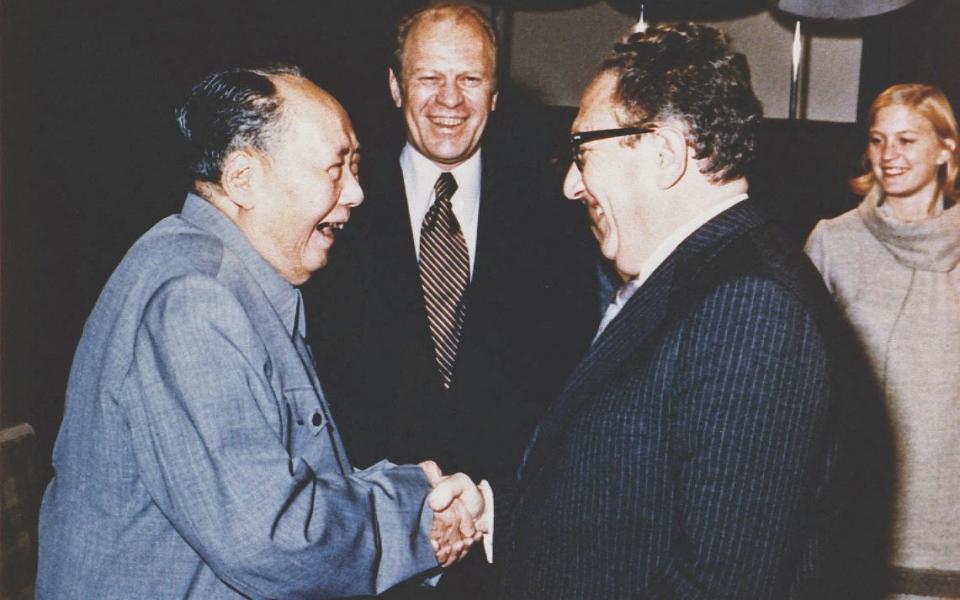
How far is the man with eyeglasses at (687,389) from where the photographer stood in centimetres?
107

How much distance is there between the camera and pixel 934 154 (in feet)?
10.0

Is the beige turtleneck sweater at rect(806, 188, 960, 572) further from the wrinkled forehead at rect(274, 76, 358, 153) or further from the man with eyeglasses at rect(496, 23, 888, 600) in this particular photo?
the wrinkled forehead at rect(274, 76, 358, 153)

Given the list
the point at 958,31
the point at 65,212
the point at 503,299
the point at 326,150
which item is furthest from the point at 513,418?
the point at 958,31

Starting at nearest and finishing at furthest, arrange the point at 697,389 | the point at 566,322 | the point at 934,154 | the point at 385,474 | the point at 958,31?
the point at 697,389 < the point at 385,474 < the point at 566,322 < the point at 934,154 < the point at 958,31

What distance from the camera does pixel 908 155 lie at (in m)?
3.04

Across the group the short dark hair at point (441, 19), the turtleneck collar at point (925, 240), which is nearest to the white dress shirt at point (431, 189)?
the short dark hair at point (441, 19)

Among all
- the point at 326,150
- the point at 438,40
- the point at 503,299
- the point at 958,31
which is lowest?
the point at 503,299

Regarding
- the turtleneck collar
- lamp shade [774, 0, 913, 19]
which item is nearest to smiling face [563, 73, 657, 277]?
the turtleneck collar

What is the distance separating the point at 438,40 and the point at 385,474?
1413 mm

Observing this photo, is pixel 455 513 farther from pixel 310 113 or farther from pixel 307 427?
pixel 310 113

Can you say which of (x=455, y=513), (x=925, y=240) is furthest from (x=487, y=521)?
(x=925, y=240)

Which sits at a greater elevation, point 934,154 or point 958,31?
point 958,31

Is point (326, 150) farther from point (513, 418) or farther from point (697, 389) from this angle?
point (513, 418)

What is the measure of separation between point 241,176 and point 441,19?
3.82ft
